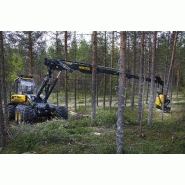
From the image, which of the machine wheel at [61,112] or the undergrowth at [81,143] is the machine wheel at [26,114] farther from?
the undergrowth at [81,143]

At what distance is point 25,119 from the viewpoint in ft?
21.3

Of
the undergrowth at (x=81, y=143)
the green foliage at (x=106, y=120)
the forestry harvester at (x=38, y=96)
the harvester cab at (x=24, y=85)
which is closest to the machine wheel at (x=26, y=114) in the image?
the forestry harvester at (x=38, y=96)

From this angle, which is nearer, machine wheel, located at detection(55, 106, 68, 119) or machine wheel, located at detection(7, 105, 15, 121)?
machine wheel, located at detection(55, 106, 68, 119)

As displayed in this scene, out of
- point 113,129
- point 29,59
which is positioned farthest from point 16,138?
point 29,59

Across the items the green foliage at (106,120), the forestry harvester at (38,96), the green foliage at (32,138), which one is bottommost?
the green foliage at (106,120)

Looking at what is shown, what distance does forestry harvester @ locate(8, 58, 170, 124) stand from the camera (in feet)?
21.7

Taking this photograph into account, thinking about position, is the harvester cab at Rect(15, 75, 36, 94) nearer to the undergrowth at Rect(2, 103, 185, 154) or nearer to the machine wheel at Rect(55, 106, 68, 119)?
the machine wheel at Rect(55, 106, 68, 119)

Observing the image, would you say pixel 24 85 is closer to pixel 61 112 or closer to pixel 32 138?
pixel 61 112

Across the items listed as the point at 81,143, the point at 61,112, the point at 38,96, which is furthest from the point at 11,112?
the point at 81,143

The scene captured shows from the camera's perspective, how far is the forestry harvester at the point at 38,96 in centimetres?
662

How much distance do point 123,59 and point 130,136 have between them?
11.0ft

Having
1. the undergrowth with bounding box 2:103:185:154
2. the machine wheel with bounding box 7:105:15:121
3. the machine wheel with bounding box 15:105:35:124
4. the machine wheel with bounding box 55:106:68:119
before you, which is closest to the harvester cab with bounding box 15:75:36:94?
the machine wheel with bounding box 7:105:15:121
